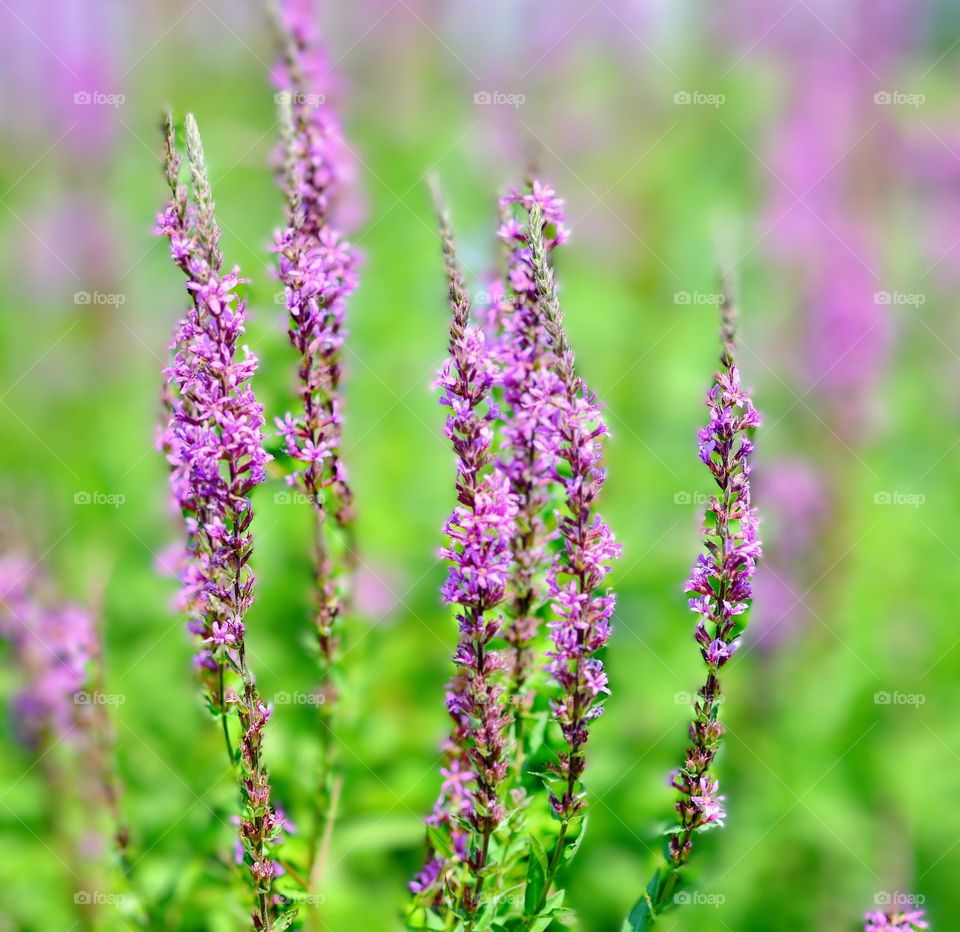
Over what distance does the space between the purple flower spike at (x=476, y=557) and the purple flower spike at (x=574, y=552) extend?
12 centimetres

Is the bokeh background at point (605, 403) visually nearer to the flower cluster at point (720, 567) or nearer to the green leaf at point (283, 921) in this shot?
the green leaf at point (283, 921)

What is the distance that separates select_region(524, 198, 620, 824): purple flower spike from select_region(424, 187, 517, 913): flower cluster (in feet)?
0.38

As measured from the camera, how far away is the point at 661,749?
173 inches

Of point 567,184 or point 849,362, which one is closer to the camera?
point 849,362

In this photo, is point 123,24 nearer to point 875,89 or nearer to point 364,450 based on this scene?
point 364,450

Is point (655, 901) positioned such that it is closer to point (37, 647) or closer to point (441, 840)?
point (441, 840)

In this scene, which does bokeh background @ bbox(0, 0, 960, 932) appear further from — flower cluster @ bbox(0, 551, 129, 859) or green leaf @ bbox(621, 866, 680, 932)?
green leaf @ bbox(621, 866, 680, 932)

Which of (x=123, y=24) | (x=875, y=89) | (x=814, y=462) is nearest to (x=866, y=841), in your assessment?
(x=814, y=462)

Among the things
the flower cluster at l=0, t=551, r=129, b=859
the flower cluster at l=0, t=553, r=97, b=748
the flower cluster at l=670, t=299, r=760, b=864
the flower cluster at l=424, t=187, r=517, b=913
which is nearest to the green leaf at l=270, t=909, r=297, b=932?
the flower cluster at l=424, t=187, r=517, b=913

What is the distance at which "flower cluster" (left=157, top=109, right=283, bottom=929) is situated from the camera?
1909 mm

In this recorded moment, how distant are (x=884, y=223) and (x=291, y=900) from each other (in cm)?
543

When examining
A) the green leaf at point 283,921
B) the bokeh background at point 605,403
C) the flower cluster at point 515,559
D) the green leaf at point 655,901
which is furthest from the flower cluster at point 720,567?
the bokeh background at point 605,403

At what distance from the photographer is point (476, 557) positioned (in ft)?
6.32

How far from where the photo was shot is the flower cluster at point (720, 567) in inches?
79.3
